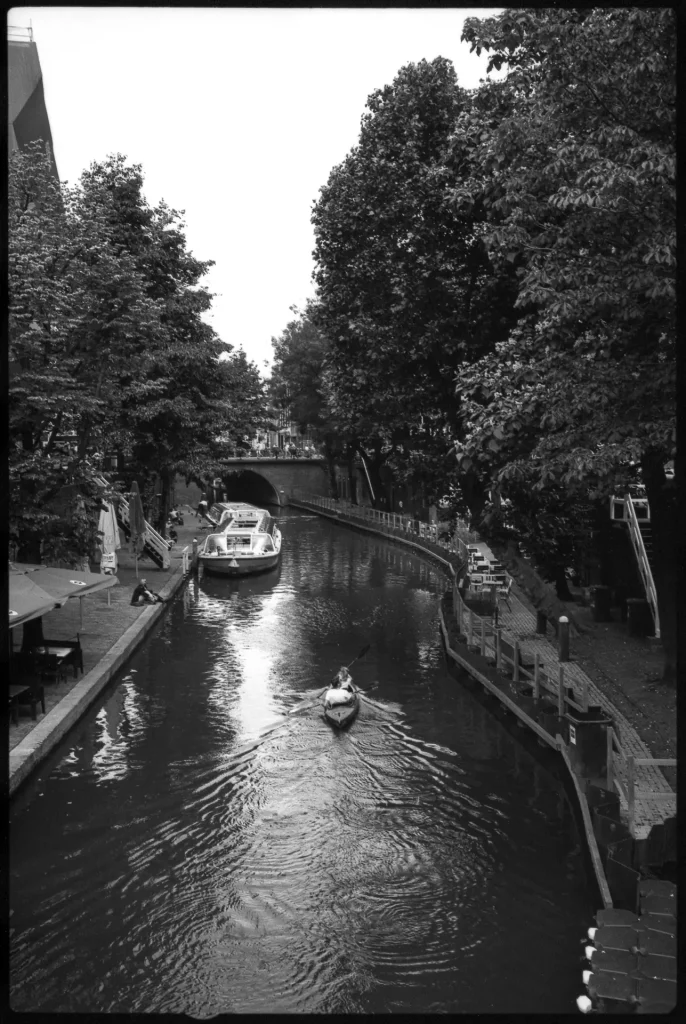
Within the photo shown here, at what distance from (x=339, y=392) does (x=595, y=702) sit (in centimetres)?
1536

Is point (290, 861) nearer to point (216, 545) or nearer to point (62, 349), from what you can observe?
point (62, 349)

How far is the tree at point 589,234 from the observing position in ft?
39.5

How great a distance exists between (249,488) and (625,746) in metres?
87.1

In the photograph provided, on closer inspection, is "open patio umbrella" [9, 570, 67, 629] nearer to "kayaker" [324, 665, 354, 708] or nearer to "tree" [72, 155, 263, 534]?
"kayaker" [324, 665, 354, 708]

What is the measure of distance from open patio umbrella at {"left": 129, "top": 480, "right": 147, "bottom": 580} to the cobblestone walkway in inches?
594

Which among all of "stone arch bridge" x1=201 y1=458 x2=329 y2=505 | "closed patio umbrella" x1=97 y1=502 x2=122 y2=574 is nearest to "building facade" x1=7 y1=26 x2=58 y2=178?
"closed patio umbrella" x1=97 y1=502 x2=122 y2=574

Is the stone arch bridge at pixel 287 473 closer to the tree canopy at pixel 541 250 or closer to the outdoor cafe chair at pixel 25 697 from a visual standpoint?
the tree canopy at pixel 541 250

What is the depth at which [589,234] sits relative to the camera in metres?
14.2

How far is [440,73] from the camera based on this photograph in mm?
23875

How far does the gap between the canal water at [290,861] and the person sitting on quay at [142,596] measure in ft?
25.0

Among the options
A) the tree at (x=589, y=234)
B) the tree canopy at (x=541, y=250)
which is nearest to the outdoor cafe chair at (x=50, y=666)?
the tree canopy at (x=541, y=250)

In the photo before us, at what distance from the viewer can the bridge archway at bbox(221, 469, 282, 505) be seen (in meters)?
91.9

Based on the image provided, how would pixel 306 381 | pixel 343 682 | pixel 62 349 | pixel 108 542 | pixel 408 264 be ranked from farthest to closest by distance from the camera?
pixel 306 381, pixel 108 542, pixel 408 264, pixel 62 349, pixel 343 682

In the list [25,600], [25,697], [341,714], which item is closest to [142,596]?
[25,697]
